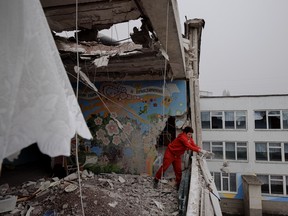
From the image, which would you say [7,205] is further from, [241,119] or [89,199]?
[241,119]

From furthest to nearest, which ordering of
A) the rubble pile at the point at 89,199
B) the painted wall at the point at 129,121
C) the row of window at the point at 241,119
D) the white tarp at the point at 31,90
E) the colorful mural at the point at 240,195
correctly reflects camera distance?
the colorful mural at the point at 240,195
the row of window at the point at 241,119
the painted wall at the point at 129,121
the rubble pile at the point at 89,199
the white tarp at the point at 31,90

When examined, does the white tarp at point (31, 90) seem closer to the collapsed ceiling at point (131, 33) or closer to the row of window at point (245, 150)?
the collapsed ceiling at point (131, 33)

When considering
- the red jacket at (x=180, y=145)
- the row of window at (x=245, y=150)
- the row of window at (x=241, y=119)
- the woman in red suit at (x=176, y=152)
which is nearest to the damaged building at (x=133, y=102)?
the woman in red suit at (x=176, y=152)

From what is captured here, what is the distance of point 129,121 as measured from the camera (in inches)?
276

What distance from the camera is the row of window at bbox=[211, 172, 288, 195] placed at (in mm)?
15406

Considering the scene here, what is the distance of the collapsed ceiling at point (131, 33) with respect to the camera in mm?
3033

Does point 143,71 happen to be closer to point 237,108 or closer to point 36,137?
point 36,137

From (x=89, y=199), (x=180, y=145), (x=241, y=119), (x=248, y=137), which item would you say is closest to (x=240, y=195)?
(x=248, y=137)

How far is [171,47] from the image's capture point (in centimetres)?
409

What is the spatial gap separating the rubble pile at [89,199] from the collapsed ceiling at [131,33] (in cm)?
270

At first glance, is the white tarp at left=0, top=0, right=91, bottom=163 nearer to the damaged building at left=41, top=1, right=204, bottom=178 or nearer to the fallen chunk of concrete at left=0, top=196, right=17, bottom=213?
the fallen chunk of concrete at left=0, top=196, right=17, bottom=213

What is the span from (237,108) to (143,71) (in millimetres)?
12051

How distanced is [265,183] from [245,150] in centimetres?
287

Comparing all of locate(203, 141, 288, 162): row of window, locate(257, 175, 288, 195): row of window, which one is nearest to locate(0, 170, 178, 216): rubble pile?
locate(203, 141, 288, 162): row of window
